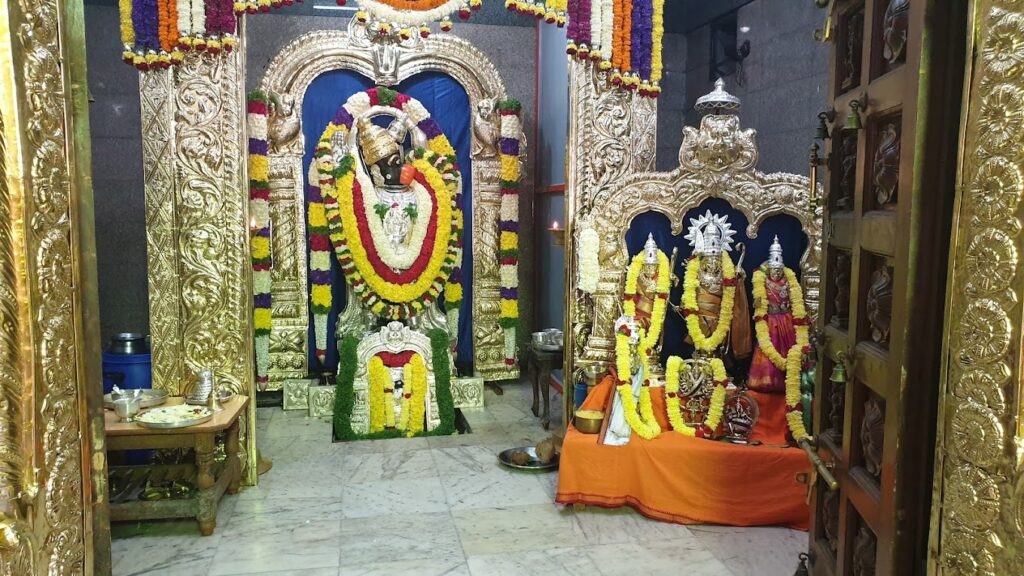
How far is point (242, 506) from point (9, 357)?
3193mm

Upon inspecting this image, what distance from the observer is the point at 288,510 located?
408 cm

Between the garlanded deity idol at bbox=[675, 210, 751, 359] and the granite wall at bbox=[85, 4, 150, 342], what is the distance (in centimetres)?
436

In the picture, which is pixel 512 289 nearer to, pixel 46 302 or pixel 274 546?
pixel 274 546

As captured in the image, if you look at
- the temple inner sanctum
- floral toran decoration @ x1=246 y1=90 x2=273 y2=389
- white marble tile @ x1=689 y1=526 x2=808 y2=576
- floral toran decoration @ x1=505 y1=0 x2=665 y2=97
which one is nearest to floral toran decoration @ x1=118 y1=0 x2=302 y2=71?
the temple inner sanctum

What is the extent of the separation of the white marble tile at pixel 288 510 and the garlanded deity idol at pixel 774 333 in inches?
96.1

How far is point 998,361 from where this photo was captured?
4.05 ft

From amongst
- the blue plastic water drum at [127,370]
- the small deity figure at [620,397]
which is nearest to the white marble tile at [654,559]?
the small deity figure at [620,397]

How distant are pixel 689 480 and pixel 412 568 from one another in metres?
→ 1.53

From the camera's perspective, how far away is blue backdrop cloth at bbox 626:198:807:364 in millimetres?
4547

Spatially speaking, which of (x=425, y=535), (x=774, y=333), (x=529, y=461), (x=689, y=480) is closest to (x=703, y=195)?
(x=774, y=333)

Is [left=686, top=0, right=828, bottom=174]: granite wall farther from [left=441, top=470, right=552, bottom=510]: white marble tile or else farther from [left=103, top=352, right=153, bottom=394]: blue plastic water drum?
[left=103, top=352, right=153, bottom=394]: blue plastic water drum

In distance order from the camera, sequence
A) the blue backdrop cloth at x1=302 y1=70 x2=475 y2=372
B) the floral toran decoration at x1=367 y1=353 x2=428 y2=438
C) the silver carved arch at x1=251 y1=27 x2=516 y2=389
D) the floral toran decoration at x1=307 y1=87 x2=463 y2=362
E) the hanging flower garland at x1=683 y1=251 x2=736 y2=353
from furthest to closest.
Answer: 1. the blue backdrop cloth at x1=302 y1=70 x2=475 y2=372
2. the silver carved arch at x1=251 y1=27 x2=516 y2=389
3. the floral toran decoration at x1=307 y1=87 x2=463 y2=362
4. the floral toran decoration at x1=367 y1=353 x2=428 y2=438
5. the hanging flower garland at x1=683 y1=251 x2=736 y2=353

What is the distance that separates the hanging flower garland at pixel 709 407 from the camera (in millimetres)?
4160

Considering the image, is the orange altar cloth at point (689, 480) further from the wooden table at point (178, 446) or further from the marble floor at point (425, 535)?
the wooden table at point (178, 446)
